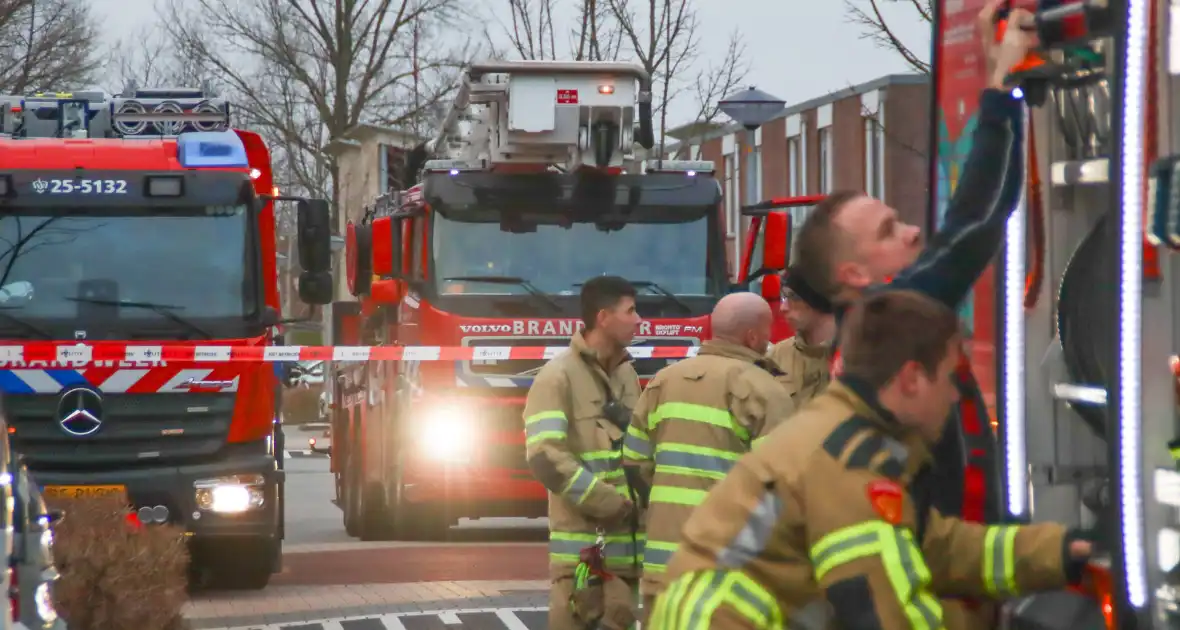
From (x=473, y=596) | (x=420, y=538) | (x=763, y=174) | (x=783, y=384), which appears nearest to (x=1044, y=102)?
(x=783, y=384)

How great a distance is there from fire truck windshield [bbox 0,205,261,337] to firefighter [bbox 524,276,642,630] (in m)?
4.99

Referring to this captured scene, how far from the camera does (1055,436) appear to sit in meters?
4.34

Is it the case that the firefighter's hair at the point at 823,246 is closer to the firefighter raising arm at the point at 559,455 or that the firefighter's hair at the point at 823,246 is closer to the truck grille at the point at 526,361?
the firefighter raising arm at the point at 559,455

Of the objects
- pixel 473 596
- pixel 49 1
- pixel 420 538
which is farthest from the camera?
pixel 49 1

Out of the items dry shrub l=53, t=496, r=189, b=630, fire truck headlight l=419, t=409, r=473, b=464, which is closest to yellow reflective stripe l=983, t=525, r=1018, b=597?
dry shrub l=53, t=496, r=189, b=630

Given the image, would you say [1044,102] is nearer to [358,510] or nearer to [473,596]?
[473,596]

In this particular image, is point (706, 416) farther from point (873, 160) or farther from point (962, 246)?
point (873, 160)

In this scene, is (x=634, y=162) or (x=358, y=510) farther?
(x=358, y=510)

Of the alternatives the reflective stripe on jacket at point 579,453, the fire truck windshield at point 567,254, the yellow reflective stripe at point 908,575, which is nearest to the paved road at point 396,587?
the fire truck windshield at point 567,254

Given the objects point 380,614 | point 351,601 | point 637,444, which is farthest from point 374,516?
point 637,444

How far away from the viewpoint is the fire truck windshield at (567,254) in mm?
13953

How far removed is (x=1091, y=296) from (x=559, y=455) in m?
3.19

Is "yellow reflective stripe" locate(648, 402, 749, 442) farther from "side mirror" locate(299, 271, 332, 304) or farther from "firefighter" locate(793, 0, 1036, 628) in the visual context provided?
"side mirror" locate(299, 271, 332, 304)

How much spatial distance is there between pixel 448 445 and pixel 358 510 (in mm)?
2845
